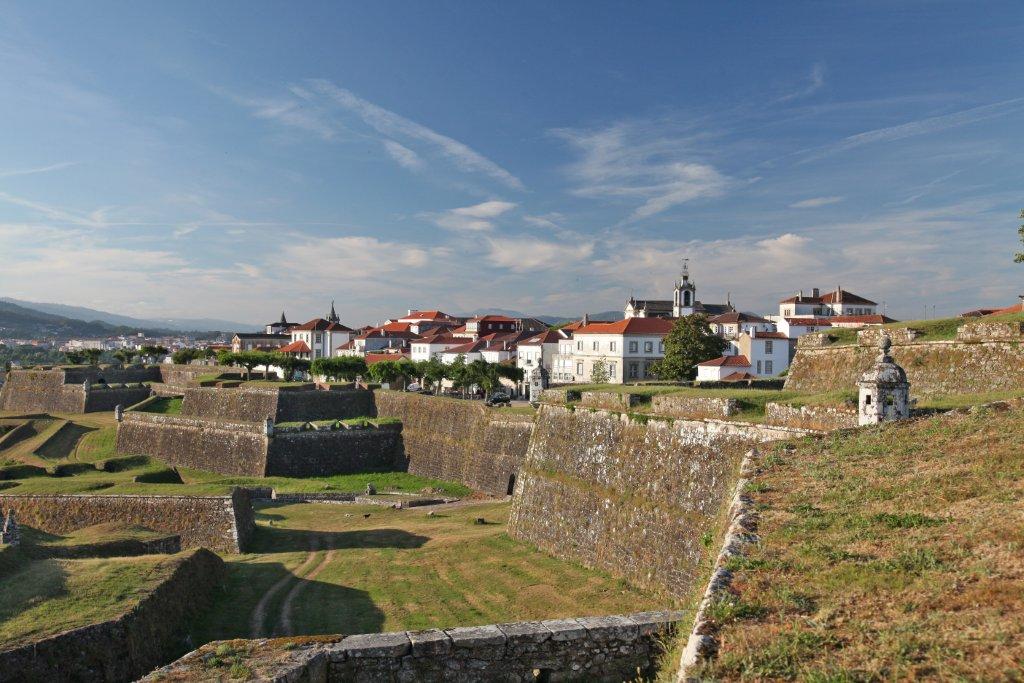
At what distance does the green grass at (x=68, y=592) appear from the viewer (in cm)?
1338

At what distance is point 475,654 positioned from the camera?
7934 millimetres

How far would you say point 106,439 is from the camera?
5309 cm

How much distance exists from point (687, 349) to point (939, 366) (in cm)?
3285

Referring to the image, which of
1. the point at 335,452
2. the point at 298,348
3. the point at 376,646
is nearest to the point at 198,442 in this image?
the point at 335,452

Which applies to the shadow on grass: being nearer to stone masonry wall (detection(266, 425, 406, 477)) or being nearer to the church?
stone masonry wall (detection(266, 425, 406, 477))

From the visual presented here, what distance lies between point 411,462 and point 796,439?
3565 centimetres

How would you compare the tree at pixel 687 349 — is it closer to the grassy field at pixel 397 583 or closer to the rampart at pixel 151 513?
the grassy field at pixel 397 583

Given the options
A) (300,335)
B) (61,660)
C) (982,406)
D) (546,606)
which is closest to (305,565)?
(546,606)

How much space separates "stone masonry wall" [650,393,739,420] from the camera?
19031 mm

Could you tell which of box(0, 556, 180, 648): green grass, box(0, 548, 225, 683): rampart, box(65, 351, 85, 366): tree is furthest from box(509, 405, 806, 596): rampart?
box(65, 351, 85, 366): tree

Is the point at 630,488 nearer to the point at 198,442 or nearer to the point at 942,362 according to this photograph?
the point at 942,362

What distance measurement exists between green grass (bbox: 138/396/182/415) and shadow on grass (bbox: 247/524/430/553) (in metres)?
37.6

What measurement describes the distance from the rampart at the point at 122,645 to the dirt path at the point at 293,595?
216cm

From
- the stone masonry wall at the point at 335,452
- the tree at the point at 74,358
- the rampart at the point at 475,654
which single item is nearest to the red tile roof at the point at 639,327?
the stone masonry wall at the point at 335,452
